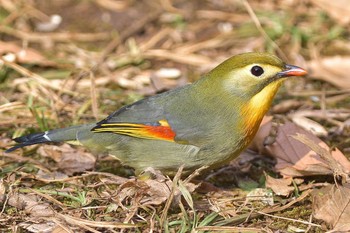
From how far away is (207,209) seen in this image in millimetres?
4590

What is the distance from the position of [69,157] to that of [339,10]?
4218 millimetres

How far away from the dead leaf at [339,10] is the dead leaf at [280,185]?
12.2 feet

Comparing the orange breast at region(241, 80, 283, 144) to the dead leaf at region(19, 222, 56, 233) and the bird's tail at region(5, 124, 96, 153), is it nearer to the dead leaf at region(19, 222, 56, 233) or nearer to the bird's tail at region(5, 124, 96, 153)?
the bird's tail at region(5, 124, 96, 153)

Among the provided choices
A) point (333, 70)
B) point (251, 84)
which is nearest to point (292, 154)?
point (251, 84)

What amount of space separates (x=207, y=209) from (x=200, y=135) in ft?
1.66

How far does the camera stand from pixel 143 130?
15.8ft

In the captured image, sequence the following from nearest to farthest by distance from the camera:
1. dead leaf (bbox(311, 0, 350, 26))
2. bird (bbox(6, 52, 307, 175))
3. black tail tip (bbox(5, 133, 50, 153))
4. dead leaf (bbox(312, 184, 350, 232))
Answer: dead leaf (bbox(312, 184, 350, 232)) < bird (bbox(6, 52, 307, 175)) < black tail tip (bbox(5, 133, 50, 153)) < dead leaf (bbox(311, 0, 350, 26))

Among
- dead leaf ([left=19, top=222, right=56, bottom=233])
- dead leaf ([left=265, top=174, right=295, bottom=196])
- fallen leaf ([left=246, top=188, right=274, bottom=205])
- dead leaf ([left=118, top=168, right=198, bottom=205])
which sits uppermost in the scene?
dead leaf ([left=118, top=168, right=198, bottom=205])

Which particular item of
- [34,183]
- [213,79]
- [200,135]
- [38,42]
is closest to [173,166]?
[200,135]

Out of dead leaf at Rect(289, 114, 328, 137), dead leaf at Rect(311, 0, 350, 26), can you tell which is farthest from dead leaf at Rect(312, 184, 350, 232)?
dead leaf at Rect(311, 0, 350, 26)

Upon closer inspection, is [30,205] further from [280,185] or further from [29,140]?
[280,185]

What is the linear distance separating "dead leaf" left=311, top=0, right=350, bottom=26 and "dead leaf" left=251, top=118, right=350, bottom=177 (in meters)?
3.10

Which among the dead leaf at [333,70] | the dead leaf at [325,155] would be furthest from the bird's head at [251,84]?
the dead leaf at [333,70]

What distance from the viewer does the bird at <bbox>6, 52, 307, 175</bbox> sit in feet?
15.4
